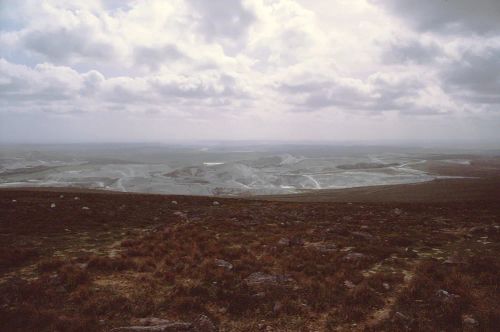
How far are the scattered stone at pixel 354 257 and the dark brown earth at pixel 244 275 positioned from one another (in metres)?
0.05

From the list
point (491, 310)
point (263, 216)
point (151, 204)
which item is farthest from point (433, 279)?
point (151, 204)

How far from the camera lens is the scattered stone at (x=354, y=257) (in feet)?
48.1

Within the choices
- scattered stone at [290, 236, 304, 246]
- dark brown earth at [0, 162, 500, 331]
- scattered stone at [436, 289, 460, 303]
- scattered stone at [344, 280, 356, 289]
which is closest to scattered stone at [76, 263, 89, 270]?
dark brown earth at [0, 162, 500, 331]

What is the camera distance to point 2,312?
898 cm

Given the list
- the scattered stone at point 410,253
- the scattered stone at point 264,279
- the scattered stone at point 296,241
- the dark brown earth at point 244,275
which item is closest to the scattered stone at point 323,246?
the dark brown earth at point 244,275

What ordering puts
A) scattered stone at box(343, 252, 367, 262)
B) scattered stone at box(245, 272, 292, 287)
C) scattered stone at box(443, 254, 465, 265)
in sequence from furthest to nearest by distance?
scattered stone at box(343, 252, 367, 262) < scattered stone at box(443, 254, 465, 265) < scattered stone at box(245, 272, 292, 287)

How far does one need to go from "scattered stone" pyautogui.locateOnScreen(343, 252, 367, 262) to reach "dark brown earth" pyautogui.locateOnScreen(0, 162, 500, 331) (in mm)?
47

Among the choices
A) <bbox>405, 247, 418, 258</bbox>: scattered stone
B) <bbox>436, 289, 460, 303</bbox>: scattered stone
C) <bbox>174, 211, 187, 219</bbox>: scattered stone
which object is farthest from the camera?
<bbox>174, 211, 187, 219</bbox>: scattered stone

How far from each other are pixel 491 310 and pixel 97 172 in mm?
130053

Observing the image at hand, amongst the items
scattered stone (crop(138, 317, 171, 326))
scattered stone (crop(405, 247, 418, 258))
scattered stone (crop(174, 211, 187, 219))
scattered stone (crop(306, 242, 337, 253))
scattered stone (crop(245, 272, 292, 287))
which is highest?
scattered stone (crop(138, 317, 171, 326))

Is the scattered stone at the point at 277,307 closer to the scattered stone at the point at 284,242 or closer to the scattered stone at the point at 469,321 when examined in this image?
the scattered stone at the point at 469,321

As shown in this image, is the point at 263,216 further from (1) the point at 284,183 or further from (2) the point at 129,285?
(1) the point at 284,183

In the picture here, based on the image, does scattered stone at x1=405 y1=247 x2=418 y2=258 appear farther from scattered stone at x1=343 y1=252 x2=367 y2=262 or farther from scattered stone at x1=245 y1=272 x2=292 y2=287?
scattered stone at x1=245 y1=272 x2=292 y2=287

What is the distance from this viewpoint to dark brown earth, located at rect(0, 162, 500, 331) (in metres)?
9.07
